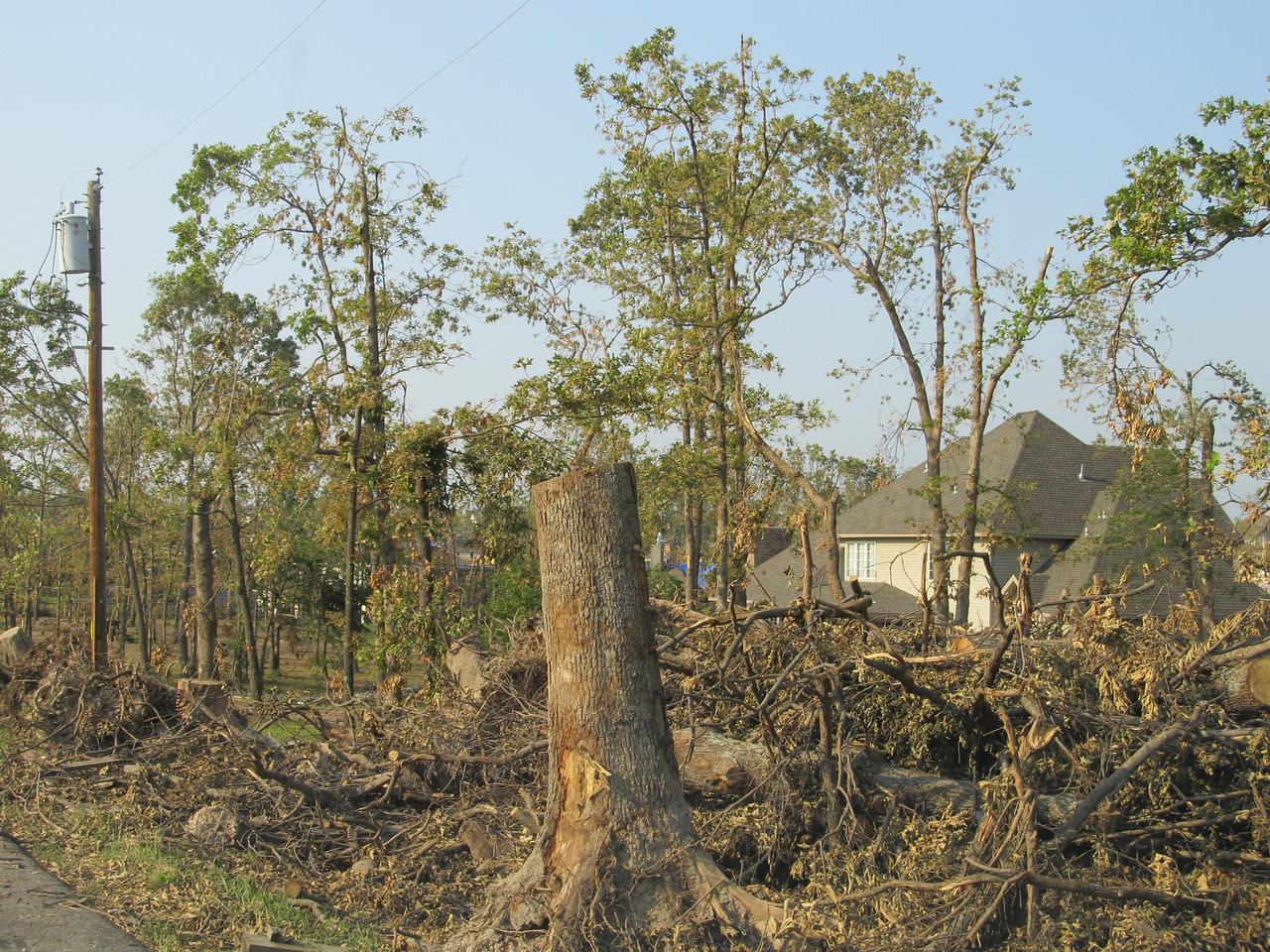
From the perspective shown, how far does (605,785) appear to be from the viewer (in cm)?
525

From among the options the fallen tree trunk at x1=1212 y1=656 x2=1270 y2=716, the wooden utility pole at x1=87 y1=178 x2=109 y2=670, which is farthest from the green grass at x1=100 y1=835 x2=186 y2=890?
the wooden utility pole at x1=87 y1=178 x2=109 y2=670

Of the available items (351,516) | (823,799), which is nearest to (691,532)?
(351,516)

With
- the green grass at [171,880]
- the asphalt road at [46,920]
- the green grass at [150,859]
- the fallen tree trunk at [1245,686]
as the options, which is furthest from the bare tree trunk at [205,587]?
the fallen tree trunk at [1245,686]

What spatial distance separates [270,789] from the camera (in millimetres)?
7652

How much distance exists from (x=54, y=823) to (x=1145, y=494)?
2043 cm

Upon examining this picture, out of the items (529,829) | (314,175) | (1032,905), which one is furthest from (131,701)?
(314,175)

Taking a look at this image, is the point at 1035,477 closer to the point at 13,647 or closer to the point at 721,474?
the point at 721,474

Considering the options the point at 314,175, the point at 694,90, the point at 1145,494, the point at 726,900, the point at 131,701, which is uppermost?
the point at 694,90

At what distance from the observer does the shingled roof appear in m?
27.7

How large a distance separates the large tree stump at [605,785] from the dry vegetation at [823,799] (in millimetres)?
228

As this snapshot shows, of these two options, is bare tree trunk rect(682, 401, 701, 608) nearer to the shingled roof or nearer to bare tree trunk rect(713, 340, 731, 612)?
bare tree trunk rect(713, 340, 731, 612)

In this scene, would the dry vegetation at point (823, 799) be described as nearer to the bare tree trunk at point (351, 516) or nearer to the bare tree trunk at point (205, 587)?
the bare tree trunk at point (351, 516)

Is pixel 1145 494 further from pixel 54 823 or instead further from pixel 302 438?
pixel 54 823

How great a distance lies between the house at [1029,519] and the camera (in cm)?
2438
